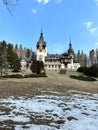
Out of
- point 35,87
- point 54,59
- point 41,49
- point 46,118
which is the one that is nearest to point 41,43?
point 41,49

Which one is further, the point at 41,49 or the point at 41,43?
the point at 41,43

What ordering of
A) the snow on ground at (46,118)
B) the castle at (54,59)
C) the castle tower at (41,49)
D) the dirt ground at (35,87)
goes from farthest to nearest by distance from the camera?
the castle tower at (41,49) < the castle at (54,59) < the dirt ground at (35,87) < the snow on ground at (46,118)

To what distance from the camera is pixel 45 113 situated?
11875 mm

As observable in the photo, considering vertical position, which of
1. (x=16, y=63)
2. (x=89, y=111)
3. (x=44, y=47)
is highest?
(x=44, y=47)

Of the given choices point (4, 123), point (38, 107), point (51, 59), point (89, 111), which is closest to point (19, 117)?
point (4, 123)

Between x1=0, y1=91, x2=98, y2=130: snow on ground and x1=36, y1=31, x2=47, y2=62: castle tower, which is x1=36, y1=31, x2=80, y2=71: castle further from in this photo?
x1=0, y1=91, x2=98, y2=130: snow on ground

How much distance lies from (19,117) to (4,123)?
1167 millimetres

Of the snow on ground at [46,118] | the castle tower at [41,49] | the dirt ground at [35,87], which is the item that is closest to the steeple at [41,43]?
A: the castle tower at [41,49]

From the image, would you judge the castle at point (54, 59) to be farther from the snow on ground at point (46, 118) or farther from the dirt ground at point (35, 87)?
the snow on ground at point (46, 118)

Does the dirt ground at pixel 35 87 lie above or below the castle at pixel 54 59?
below

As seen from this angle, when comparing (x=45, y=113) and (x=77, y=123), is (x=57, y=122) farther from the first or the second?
(x=45, y=113)

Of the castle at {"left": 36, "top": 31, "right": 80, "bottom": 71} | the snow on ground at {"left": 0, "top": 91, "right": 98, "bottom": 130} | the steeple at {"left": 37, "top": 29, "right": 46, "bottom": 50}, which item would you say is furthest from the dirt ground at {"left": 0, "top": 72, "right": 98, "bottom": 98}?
the steeple at {"left": 37, "top": 29, "right": 46, "bottom": 50}

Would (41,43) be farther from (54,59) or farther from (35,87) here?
(35,87)

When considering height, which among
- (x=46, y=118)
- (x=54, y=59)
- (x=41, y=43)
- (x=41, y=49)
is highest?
(x=41, y=43)
